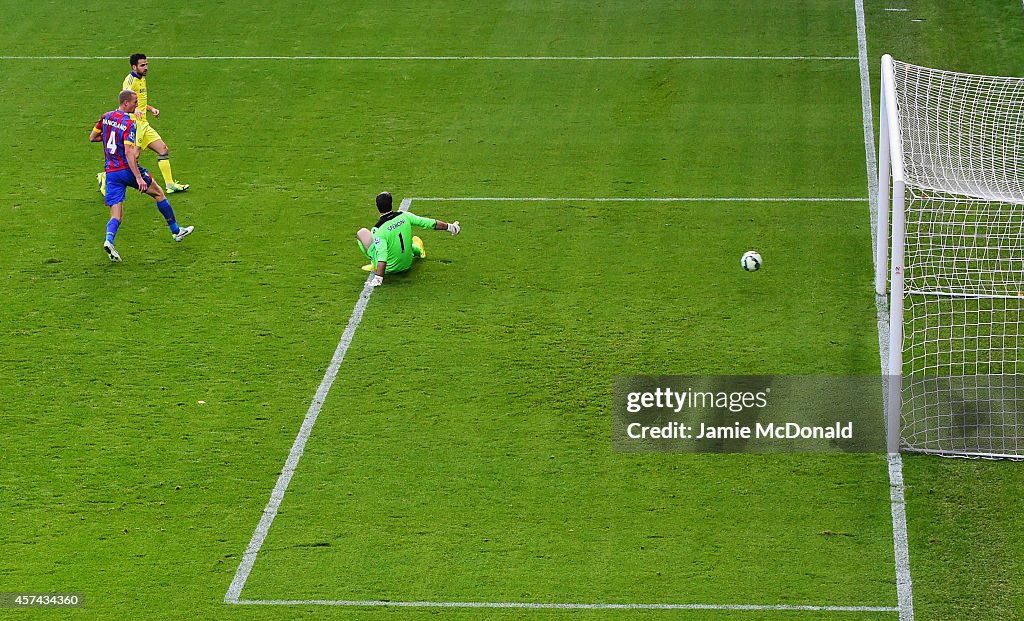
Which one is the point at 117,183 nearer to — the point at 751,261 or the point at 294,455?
the point at 294,455

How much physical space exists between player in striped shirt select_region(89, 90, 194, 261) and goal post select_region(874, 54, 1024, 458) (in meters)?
7.38

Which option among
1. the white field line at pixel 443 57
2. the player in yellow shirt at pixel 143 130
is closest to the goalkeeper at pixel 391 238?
the player in yellow shirt at pixel 143 130

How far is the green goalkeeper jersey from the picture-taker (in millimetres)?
13281

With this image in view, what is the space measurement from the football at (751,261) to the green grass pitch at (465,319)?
0.24 m

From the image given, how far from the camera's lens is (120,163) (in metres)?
13.9

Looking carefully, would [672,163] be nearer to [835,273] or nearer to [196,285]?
[835,273]

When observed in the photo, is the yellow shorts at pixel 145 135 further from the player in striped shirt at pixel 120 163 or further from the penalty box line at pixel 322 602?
the penalty box line at pixel 322 602

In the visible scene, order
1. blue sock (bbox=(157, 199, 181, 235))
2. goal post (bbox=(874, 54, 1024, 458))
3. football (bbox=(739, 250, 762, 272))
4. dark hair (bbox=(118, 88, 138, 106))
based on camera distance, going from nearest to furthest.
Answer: goal post (bbox=(874, 54, 1024, 458)) < football (bbox=(739, 250, 762, 272)) < dark hair (bbox=(118, 88, 138, 106)) < blue sock (bbox=(157, 199, 181, 235))

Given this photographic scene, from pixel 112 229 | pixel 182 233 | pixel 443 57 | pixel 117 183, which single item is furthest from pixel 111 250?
pixel 443 57

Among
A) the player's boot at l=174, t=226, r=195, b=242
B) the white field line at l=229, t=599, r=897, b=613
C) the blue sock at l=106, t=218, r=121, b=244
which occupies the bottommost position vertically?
the white field line at l=229, t=599, r=897, b=613

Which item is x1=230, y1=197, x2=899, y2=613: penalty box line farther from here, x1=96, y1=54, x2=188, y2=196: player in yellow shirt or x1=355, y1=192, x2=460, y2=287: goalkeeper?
x1=96, y1=54, x2=188, y2=196: player in yellow shirt

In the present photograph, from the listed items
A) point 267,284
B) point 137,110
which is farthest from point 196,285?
point 137,110

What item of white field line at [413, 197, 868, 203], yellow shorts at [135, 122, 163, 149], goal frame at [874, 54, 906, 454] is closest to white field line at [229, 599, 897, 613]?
goal frame at [874, 54, 906, 454]

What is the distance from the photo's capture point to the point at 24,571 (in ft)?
30.8
